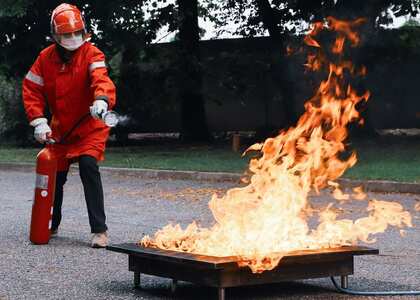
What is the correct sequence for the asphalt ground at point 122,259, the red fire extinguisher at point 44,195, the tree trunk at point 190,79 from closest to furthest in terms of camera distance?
the asphalt ground at point 122,259 → the red fire extinguisher at point 44,195 → the tree trunk at point 190,79

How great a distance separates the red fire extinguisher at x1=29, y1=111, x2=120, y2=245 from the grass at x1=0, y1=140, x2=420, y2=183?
6210 mm

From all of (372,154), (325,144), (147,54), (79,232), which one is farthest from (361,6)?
(325,144)

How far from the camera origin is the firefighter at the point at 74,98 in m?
7.60

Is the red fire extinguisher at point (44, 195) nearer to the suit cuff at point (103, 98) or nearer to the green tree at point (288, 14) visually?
the suit cuff at point (103, 98)

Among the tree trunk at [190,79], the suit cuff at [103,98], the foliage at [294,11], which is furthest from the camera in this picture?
the tree trunk at [190,79]

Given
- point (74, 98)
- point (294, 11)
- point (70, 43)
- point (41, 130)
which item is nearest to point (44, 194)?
point (41, 130)

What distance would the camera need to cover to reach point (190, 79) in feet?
74.9

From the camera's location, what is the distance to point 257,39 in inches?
939

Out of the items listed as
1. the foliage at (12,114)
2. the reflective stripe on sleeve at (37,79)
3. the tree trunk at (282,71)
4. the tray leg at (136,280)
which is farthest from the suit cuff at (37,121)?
the foliage at (12,114)

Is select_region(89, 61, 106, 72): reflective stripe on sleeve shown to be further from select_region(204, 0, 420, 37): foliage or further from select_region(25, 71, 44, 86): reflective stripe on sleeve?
select_region(204, 0, 420, 37): foliage

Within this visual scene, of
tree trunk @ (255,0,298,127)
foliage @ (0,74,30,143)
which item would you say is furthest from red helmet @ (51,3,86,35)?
foliage @ (0,74,30,143)

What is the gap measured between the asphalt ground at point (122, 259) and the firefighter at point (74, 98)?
0.48 m

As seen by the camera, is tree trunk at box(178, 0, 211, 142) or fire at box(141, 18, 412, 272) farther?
tree trunk at box(178, 0, 211, 142)

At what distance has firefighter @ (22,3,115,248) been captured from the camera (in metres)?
7.60
